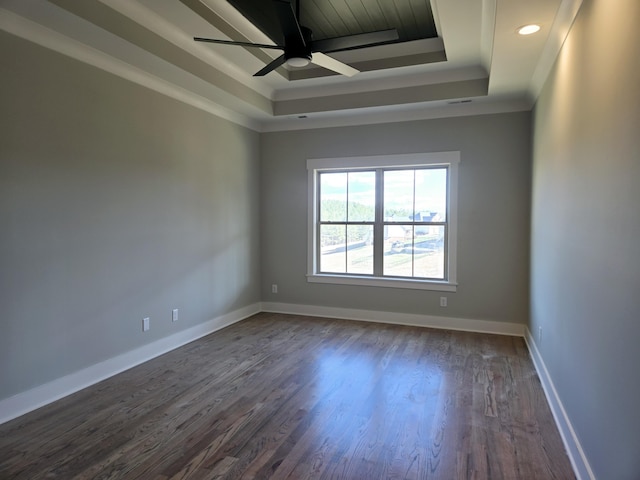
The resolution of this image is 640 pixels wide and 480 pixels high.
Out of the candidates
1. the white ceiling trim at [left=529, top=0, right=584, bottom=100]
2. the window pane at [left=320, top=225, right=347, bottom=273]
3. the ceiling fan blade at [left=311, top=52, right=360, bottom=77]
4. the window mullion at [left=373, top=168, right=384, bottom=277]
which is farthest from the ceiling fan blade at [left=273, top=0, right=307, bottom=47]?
the window pane at [left=320, top=225, right=347, bottom=273]

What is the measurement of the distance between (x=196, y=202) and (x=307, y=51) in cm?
236

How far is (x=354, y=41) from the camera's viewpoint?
110 inches

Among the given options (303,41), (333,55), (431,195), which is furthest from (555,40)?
(431,195)

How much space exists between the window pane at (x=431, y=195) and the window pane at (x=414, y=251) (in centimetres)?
14

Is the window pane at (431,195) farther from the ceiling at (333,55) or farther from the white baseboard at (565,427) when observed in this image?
the white baseboard at (565,427)

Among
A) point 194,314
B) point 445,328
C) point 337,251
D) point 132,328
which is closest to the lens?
point 132,328

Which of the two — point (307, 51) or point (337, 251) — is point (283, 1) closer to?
point (307, 51)

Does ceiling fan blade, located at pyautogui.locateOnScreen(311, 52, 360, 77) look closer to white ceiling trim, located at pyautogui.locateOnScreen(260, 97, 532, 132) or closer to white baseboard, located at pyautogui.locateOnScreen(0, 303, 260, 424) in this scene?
white ceiling trim, located at pyautogui.locateOnScreen(260, 97, 532, 132)

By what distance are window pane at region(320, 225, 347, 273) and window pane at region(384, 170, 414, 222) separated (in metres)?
0.71

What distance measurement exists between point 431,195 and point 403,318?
1.65m

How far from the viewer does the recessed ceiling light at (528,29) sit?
9.04 feet

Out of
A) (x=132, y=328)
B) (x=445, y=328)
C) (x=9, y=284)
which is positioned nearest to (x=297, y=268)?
(x=445, y=328)

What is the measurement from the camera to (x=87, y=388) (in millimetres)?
3275

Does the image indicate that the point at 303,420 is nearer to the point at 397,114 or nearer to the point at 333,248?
the point at 333,248
